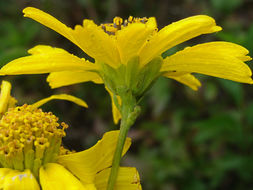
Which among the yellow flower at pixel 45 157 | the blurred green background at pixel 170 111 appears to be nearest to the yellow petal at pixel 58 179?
the yellow flower at pixel 45 157

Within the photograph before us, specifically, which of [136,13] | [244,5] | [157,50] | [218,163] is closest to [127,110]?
[157,50]

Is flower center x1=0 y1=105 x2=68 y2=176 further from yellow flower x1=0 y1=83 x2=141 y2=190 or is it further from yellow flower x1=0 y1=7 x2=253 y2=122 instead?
yellow flower x1=0 y1=7 x2=253 y2=122

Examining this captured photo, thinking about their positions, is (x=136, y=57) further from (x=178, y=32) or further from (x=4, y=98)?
(x=4, y=98)

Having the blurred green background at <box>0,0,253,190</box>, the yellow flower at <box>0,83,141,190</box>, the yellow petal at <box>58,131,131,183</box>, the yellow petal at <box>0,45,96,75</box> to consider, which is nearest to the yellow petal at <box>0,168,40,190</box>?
the yellow flower at <box>0,83,141,190</box>

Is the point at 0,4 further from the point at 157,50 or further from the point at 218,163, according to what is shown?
the point at 157,50

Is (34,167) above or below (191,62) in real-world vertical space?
below

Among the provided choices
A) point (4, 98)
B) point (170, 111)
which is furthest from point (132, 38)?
point (170, 111)

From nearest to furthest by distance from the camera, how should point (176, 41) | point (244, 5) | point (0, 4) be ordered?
point (176, 41)
point (0, 4)
point (244, 5)
